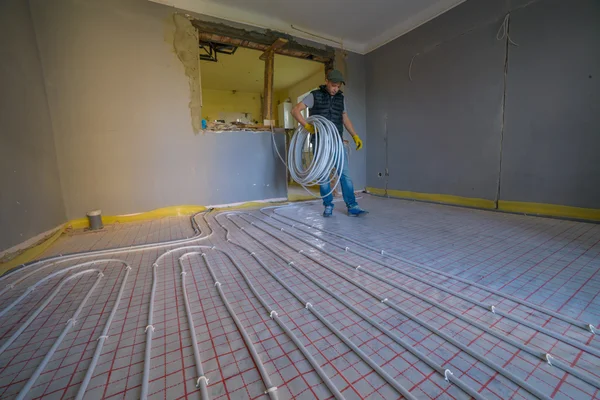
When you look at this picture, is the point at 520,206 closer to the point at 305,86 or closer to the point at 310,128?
the point at 310,128

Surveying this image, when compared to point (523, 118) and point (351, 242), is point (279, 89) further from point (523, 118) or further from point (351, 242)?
point (351, 242)

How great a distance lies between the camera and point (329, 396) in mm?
731

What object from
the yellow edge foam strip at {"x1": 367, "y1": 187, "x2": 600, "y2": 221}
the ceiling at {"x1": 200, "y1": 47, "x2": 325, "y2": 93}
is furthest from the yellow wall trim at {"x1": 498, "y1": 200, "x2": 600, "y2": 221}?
the ceiling at {"x1": 200, "y1": 47, "x2": 325, "y2": 93}

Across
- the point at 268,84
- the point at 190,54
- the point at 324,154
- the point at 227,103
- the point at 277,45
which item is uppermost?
the point at 227,103

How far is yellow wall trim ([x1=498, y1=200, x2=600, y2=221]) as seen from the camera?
238 cm

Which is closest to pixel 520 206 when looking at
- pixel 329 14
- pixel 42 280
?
pixel 329 14

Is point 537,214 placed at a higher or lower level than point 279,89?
lower

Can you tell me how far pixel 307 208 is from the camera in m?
3.51

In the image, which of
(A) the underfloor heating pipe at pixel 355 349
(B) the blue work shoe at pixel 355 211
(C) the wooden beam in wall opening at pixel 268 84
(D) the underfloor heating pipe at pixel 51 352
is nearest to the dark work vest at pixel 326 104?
(C) the wooden beam in wall opening at pixel 268 84

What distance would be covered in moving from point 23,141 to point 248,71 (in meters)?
4.84

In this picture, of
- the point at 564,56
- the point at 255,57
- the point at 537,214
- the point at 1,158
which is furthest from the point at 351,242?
the point at 255,57

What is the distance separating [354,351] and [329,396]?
195 millimetres

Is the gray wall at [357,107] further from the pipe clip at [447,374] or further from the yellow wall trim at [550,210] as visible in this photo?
the pipe clip at [447,374]

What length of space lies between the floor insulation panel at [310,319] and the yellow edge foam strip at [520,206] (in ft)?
1.52
